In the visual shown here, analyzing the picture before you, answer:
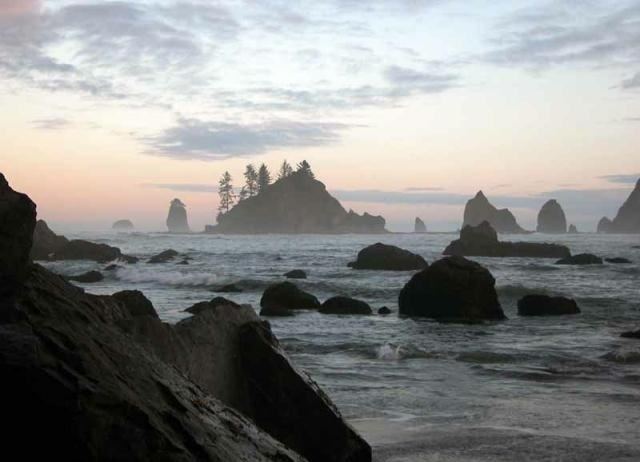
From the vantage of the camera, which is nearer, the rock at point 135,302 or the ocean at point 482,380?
the ocean at point 482,380

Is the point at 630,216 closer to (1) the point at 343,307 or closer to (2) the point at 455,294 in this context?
(2) the point at 455,294

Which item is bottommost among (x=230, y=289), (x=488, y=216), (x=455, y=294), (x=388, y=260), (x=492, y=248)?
(x=230, y=289)

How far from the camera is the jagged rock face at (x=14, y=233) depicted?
4.00m

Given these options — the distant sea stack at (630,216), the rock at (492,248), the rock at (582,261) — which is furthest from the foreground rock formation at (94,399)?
the distant sea stack at (630,216)

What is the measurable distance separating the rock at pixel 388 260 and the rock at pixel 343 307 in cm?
1907

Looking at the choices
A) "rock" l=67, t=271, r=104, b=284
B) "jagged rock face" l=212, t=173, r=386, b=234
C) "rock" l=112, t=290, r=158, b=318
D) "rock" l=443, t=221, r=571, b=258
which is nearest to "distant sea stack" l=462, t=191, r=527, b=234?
"jagged rock face" l=212, t=173, r=386, b=234

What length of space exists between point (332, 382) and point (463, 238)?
52.1m

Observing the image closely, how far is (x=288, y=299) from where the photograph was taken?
878 inches

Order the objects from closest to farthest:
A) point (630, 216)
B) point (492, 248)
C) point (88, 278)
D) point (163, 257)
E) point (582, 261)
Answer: point (88, 278) < point (582, 261) < point (163, 257) < point (492, 248) < point (630, 216)

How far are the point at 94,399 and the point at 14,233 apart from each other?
50.2 inches

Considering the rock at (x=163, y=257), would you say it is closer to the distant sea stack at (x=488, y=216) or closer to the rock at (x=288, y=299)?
the rock at (x=288, y=299)

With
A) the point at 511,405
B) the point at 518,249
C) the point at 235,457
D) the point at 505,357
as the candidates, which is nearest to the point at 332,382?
the point at 511,405

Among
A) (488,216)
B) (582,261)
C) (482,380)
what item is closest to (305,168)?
(488,216)

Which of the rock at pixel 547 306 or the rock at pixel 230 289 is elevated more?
the rock at pixel 547 306
